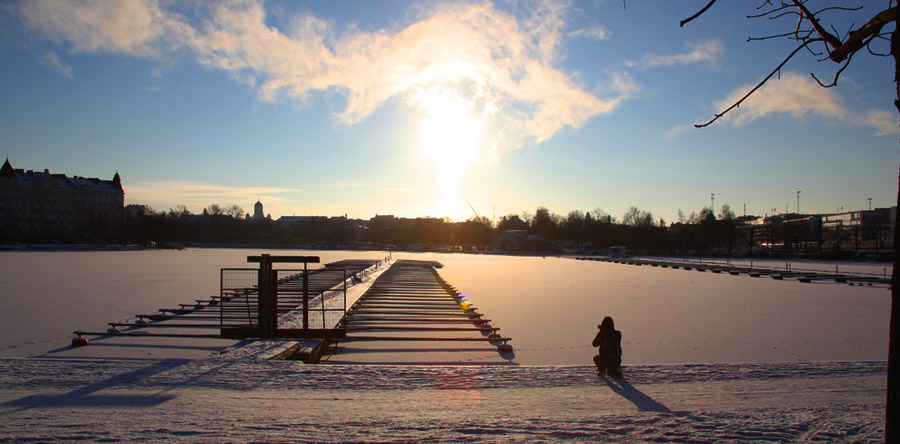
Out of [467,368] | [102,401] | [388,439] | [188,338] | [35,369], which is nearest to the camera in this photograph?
[388,439]

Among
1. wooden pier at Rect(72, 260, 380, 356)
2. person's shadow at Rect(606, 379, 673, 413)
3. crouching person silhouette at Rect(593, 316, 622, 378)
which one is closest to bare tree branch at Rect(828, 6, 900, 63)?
person's shadow at Rect(606, 379, 673, 413)

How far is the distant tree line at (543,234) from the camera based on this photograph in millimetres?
100750

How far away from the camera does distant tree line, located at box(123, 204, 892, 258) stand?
10075cm

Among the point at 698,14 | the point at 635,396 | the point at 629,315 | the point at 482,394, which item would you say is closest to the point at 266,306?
the point at 482,394

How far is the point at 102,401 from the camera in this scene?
19.8 ft

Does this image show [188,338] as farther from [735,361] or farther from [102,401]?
[735,361]

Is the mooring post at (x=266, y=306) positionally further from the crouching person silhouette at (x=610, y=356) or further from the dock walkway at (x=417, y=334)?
the crouching person silhouette at (x=610, y=356)

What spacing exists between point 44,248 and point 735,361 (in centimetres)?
9040

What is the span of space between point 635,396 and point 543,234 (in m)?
125

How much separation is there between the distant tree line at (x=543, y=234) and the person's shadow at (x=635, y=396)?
8323 cm

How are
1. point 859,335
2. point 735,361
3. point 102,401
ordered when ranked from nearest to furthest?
point 102,401
point 735,361
point 859,335

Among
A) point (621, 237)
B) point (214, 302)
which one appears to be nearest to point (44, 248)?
point (214, 302)

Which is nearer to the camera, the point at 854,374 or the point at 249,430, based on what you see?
the point at 249,430

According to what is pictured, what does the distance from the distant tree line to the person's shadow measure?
83.2 meters
